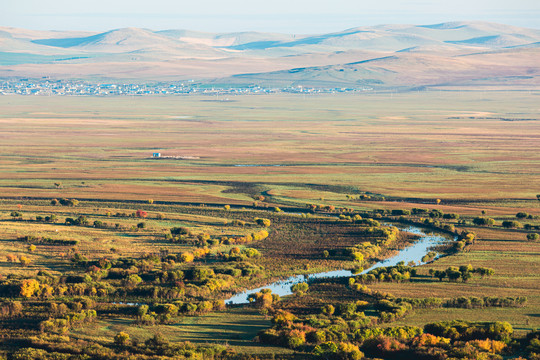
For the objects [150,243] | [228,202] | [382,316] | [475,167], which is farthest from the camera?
[475,167]

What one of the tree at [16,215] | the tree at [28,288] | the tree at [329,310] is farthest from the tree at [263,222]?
the tree at [329,310]

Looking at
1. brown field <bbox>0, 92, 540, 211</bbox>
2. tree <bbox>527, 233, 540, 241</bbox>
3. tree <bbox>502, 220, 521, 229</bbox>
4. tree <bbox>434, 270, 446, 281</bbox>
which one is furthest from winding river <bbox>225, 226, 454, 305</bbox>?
brown field <bbox>0, 92, 540, 211</bbox>

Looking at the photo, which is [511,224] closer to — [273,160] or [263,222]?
[263,222]

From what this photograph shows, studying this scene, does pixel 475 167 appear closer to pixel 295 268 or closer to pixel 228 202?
pixel 228 202

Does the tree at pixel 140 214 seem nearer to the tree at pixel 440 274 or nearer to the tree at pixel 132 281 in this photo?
the tree at pixel 132 281

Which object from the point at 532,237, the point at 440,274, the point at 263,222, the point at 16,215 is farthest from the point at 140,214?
the point at 532,237

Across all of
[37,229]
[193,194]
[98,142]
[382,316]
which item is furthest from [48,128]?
[382,316]

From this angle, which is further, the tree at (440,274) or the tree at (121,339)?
the tree at (440,274)
